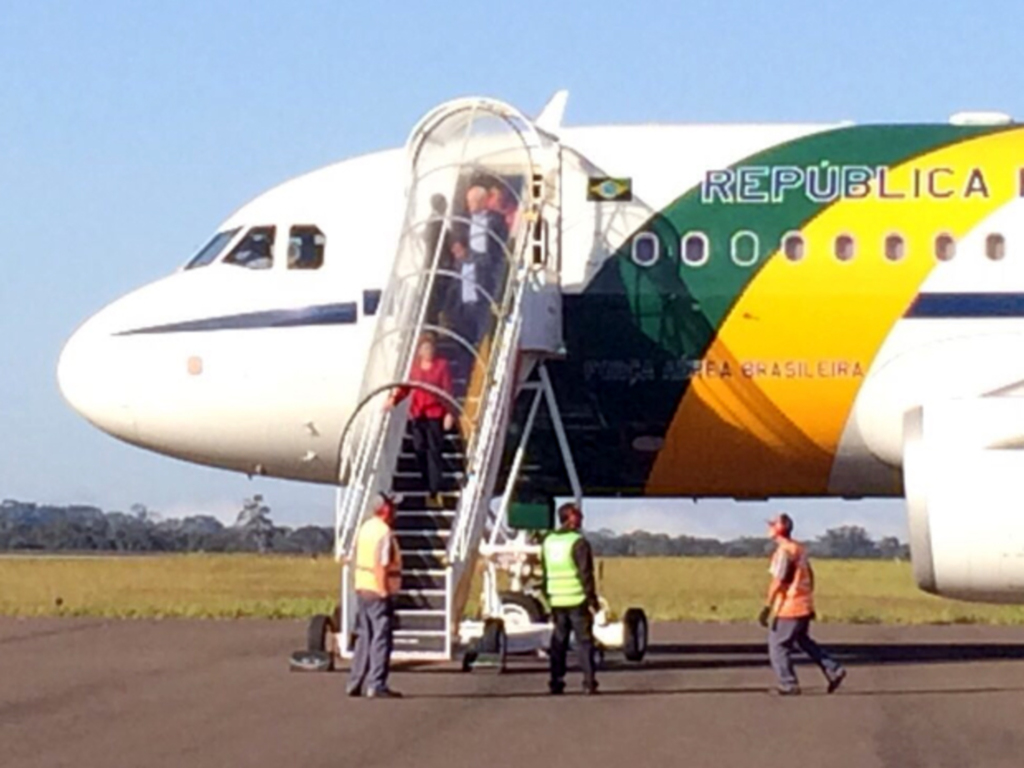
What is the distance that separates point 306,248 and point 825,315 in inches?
223

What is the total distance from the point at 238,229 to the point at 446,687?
680cm

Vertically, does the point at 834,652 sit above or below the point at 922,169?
below

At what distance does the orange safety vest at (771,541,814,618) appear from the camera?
76.6ft

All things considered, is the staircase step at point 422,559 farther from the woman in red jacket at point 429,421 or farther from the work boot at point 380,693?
the work boot at point 380,693

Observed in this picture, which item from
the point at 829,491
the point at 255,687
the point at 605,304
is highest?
the point at 605,304

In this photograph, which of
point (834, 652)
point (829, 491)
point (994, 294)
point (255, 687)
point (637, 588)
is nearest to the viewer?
point (255, 687)

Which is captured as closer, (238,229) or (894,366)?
(894,366)

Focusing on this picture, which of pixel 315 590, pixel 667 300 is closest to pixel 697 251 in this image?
pixel 667 300

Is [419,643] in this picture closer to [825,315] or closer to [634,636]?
[634,636]

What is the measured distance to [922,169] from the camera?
1062 inches

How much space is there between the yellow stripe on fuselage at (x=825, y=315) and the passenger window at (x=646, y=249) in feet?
3.34

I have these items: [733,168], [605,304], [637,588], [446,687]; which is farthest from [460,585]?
[637,588]

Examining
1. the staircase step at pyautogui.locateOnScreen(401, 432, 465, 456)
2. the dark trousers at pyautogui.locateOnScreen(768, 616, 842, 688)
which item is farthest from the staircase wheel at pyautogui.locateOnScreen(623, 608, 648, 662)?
the dark trousers at pyautogui.locateOnScreen(768, 616, 842, 688)

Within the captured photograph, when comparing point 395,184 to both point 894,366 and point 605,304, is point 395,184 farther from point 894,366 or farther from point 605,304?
point 894,366
